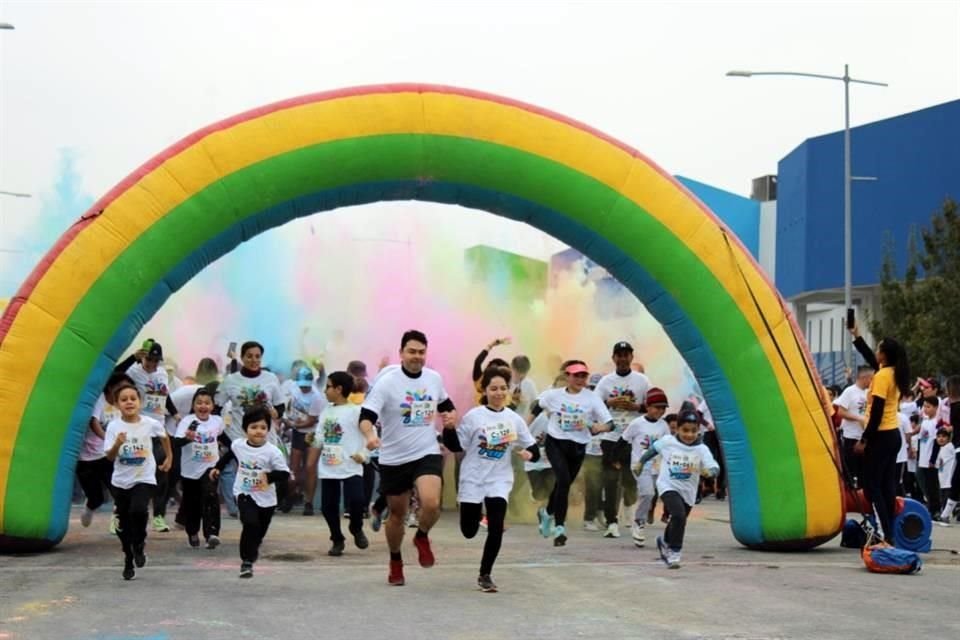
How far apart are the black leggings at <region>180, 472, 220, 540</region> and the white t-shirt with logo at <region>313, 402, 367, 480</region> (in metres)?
0.87

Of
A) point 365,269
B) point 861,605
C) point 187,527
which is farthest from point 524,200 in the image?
point 365,269

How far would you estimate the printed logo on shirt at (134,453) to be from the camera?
9.52 m

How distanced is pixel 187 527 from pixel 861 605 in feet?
17.6

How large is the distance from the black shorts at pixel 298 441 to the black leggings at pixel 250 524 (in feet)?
19.3

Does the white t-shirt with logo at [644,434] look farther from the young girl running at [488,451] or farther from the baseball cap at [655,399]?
the young girl running at [488,451]

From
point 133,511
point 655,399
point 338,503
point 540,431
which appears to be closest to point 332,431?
point 338,503

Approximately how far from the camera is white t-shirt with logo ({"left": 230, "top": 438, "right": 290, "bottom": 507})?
947 cm

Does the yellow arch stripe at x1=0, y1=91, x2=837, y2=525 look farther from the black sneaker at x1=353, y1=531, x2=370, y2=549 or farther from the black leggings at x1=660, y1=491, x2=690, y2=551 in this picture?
the black sneaker at x1=353, y1=531, x2=370, y2=549

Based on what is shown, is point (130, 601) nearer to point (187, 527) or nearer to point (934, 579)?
point (187, 527)

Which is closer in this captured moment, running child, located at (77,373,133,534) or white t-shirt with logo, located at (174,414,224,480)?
running child, located at (77,373,133,534)

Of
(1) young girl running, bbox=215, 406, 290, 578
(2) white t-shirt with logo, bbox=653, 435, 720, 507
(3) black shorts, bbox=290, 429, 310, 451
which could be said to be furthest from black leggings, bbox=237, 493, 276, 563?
(3) black shorts, bbox=290, 429, 310, 451

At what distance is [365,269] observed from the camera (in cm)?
1661

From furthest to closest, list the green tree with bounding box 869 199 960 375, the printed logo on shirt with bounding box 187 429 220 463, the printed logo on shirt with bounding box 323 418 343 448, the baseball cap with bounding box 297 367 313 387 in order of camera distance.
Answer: the green tree with bounding box 869 199 960 375 < the baseball cap with bounding box 297 367 313 387 < the printed logo on shirt with bounding box 187 429 220 463 < the printed logo on shirt with bounding box 323 418 343 448

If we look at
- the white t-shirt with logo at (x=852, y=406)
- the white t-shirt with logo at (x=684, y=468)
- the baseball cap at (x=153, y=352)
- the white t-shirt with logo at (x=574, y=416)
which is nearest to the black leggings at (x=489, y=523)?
the white t-shirt with logo at (x=684, y=468)
